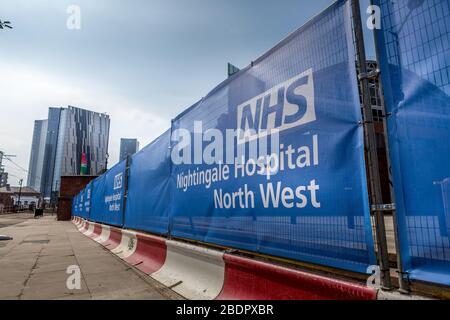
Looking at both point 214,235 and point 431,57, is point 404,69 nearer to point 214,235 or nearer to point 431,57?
point 431,57

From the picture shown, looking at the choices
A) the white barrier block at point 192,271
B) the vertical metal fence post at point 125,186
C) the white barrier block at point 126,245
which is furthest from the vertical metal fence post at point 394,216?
the vertical metal fence post at point 125,186

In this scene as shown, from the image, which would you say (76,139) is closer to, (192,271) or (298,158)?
(192,271)

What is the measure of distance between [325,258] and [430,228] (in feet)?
2.41

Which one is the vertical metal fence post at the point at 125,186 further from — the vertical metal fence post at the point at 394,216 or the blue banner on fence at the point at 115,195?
the vertical metal fence post at the point at 394,216

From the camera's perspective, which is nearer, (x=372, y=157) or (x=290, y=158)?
(x=372, y=157)

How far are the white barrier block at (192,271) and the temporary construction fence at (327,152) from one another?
0.22 metres

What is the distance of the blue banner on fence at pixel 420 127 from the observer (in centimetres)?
165

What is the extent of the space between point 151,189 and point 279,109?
3771mm

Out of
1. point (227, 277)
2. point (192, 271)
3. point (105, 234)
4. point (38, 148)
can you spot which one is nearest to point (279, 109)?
point (227, 277)

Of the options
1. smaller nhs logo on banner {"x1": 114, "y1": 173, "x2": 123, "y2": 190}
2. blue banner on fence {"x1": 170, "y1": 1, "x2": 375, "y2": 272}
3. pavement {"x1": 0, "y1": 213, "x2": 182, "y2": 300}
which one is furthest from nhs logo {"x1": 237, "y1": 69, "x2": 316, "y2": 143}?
smaller nhs logo on banner {"x1": 114, "y1": 173, "x2": 123, "y2": 190}

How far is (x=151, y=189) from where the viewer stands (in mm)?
5875

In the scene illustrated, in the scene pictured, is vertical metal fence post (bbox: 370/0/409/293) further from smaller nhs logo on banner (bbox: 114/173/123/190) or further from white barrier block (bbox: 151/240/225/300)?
smaller nhs logo on banner (bbox: 114/173/123/190)

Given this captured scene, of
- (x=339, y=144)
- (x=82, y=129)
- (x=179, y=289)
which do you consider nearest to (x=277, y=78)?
(x=339, y=144)

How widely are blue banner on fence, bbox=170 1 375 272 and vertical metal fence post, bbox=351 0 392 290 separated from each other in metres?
0.05
